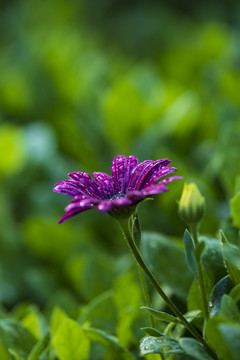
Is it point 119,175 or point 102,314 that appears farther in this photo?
point 102,314

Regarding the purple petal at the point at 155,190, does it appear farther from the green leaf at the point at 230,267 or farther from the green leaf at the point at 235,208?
the green leaf at the point at 235,208

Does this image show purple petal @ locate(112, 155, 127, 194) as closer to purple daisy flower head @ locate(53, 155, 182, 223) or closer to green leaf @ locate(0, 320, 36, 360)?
purple daisy flower head @ locate(53, 155, 182, 223)

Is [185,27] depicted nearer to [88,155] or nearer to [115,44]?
[115,44]

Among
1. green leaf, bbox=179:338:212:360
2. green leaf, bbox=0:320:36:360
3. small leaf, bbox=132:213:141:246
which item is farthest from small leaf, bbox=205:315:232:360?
green leaf, bbox=0:320:36:360

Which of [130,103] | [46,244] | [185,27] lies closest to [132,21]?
[185,27]

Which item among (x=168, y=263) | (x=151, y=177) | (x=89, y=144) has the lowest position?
(x=168, y=263)

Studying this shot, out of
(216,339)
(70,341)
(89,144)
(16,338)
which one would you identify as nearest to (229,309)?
(216,339)

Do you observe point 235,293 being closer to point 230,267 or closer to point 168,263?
point 230,267
